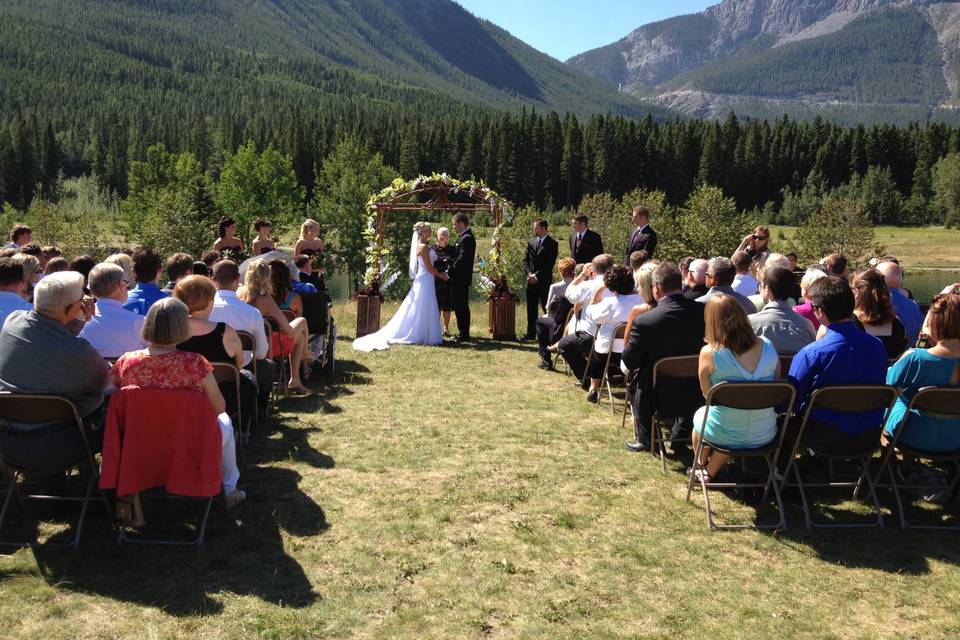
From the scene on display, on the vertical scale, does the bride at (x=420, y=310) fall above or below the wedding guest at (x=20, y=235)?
below

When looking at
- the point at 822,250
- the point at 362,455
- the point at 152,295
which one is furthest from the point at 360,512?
the point at 822,250

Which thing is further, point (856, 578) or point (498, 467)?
point (498, 467)

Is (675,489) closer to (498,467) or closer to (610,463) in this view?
(610,463)

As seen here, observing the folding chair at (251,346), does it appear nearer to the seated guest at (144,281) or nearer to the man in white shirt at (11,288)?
the seated guest at (144,281)

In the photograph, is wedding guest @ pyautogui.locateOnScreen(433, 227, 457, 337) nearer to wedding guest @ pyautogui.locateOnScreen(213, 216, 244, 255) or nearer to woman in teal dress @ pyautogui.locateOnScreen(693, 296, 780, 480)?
wedding guest @ pyautogui.locateOnScreen(213, 216, 244, 255)

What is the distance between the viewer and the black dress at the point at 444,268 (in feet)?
46.9

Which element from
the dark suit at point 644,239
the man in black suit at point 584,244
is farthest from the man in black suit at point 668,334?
the man in black suit at point 584,244

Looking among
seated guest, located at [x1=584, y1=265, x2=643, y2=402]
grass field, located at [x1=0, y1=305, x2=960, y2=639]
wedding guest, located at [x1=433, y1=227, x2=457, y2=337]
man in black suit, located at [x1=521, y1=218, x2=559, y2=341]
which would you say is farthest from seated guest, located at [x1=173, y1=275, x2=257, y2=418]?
man in black suit, located at [x1=521, y1=218, x2=559, y2=341]

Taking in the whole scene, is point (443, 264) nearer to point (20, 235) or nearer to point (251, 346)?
point (20, 235)

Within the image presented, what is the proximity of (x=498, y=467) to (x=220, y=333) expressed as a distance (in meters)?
2.73

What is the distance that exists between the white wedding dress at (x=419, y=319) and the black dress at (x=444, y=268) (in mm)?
338

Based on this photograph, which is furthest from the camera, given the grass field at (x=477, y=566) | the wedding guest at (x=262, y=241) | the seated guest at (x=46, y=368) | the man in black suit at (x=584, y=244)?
the man in black suit at (x=584, y=244)

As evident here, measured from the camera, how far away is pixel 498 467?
681cm

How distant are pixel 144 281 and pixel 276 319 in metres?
1.68
